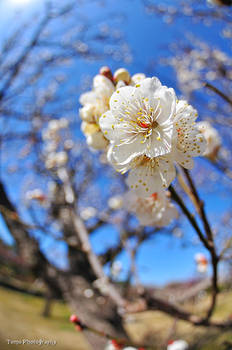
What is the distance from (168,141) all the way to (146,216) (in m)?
0.30

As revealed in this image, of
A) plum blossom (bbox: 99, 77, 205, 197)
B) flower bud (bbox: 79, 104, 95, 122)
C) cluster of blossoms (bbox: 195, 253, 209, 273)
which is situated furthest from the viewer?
cluster of blossoms (bbox: 195, 253, 209, 273)

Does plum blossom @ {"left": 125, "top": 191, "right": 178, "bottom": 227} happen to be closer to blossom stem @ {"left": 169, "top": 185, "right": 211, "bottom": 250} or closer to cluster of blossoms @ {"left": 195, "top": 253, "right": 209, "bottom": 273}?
blossom stem @ {"left": 169, "top": 185, "right": 211, "bottom": 250}

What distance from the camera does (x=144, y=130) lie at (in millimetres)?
470

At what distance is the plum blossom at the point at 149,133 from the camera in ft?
1.35

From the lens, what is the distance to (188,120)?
451 millimetres

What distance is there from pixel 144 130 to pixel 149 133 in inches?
0.9

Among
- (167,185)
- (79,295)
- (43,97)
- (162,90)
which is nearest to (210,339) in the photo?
(79,295)

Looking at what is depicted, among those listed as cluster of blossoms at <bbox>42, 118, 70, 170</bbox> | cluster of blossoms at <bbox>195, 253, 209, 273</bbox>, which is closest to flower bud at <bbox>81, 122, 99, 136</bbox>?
cluster of blossoms at <bbox>42, 118, 70, 170</bbox>

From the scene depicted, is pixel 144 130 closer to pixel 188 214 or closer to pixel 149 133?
pixel 149 133

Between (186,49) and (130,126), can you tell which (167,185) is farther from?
(186,49)

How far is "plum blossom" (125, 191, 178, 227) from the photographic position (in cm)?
60

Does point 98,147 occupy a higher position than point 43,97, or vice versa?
point 98,147

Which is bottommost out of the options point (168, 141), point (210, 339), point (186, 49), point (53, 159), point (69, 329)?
point (210, 339)

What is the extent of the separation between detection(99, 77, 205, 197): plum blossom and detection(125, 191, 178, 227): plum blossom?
0.50 feet
